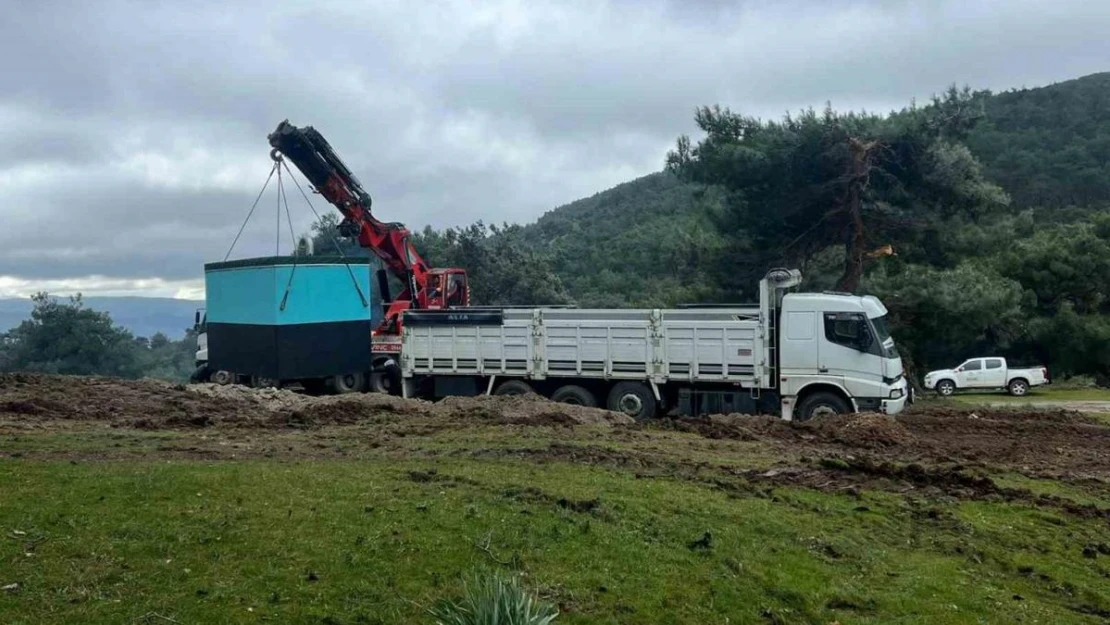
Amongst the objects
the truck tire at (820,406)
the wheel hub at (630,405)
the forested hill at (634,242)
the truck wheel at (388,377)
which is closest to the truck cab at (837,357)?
the truck tire at (820,406)

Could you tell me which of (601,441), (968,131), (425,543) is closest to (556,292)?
(968,131)

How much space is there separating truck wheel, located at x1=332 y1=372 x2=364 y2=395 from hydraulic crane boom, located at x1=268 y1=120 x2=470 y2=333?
1.85 metres

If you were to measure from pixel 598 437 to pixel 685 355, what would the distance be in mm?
5109

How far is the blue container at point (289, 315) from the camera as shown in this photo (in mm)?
21734

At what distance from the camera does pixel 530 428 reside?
15.4 m

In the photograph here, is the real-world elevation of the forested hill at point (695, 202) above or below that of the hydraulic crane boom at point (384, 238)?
above

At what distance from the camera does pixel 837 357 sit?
1827cm

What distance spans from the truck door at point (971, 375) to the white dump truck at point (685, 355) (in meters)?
15.1

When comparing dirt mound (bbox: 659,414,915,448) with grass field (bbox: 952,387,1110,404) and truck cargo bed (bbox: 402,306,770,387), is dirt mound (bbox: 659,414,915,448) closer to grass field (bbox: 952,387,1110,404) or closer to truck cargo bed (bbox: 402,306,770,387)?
truck cargo bed (bbox: 402,306,770,387)

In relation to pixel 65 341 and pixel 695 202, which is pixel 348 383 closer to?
pixel 695 202

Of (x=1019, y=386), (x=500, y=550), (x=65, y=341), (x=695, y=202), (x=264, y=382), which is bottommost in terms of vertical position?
(x=500, y=550)

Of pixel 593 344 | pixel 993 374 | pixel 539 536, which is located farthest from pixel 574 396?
pixel 993 374

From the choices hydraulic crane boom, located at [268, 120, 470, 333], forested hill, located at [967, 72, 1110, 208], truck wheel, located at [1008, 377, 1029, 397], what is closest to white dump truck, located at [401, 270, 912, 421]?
hydraulic crane boom, located at [268, 120, 470, 333]

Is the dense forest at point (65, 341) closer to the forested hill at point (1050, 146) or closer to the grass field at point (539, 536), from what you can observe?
the grass field at point (539, 536)
